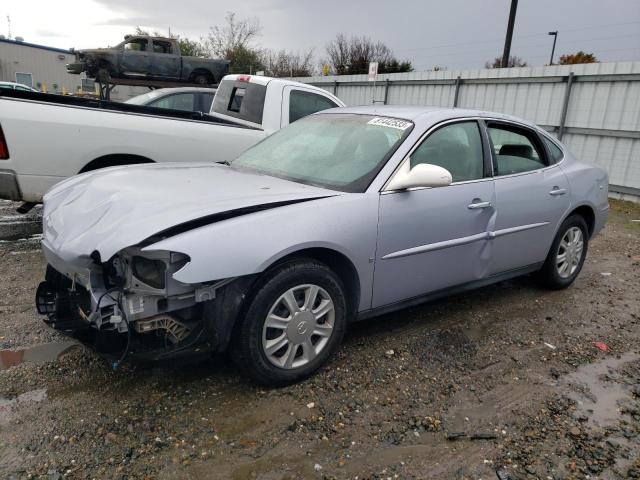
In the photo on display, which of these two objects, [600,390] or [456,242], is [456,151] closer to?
[456,242]

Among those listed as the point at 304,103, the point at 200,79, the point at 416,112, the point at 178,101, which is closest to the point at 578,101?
the point at 304,103

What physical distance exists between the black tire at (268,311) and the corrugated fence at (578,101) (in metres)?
9.14

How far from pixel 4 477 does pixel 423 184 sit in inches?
103

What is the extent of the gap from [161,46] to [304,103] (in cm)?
1137

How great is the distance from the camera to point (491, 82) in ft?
40.7

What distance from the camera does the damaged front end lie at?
2.48 meters

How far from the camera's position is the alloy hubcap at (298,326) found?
280 centimetres

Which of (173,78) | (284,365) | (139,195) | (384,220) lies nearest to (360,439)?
(284,365)

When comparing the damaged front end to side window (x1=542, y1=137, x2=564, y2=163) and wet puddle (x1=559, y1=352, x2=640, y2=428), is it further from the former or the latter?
side window (x1=542, y1=137, x2=564, y2=163)

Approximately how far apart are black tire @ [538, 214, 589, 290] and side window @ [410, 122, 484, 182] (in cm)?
132

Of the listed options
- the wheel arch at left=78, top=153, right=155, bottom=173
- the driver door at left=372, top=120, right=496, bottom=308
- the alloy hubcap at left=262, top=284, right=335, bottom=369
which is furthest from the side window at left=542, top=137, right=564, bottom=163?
the wheel arch at left=78, top=153, right=155, bottom=173

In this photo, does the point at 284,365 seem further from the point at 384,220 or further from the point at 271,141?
the point at 271,141

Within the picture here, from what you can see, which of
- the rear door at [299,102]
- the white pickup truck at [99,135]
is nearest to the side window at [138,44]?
the white pickup truck at [99,135]

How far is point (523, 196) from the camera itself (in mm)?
4066
